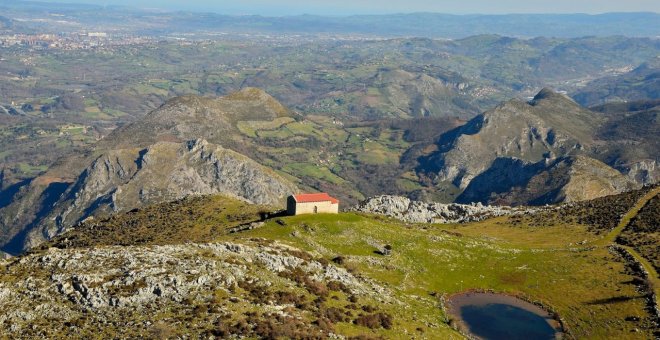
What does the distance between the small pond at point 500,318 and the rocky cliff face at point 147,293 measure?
14.2 m

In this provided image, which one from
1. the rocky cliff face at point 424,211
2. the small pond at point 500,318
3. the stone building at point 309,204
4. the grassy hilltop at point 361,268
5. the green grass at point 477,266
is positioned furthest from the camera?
the rocky cliff face at point 424,211

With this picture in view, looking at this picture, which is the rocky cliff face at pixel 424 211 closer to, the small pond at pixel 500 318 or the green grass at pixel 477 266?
the green grass at pixel 477 266


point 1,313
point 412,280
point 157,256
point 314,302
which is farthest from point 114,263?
point 412,280

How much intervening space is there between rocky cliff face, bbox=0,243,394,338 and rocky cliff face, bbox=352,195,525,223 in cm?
7405

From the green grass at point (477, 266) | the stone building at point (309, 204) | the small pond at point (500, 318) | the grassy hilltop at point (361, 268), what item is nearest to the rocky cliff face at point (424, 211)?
the grassy hilltop at point (361, 268)

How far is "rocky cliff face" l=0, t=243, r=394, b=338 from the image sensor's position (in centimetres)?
5344

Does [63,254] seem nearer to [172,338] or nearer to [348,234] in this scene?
[172,338]

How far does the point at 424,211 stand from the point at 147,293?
103981 millimetres

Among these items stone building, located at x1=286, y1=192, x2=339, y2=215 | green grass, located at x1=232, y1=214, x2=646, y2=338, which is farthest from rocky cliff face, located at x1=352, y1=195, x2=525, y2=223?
stone building, located at x1=286, y1=192, x2=339, y2=215

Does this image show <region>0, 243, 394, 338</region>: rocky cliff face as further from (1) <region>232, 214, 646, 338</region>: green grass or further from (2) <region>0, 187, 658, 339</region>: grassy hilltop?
(1) <region>232, 214, 646, 338</region>: green grass

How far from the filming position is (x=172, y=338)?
51.2 m

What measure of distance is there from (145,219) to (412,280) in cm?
7848

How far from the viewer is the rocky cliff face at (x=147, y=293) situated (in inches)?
2104

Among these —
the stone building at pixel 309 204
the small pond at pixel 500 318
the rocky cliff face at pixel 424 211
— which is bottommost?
the rocky cliff face at pixel 424 211
